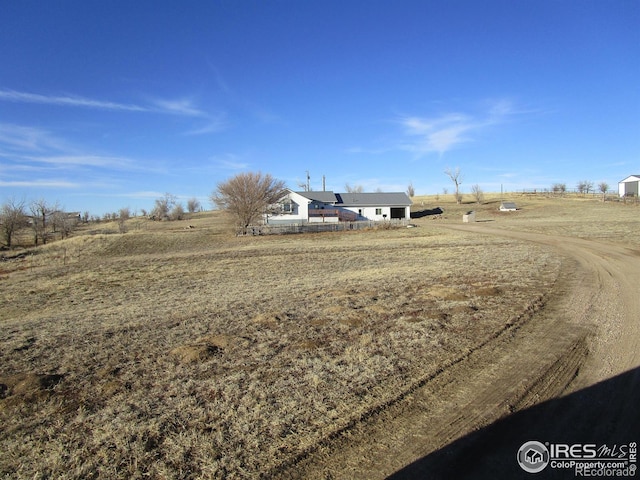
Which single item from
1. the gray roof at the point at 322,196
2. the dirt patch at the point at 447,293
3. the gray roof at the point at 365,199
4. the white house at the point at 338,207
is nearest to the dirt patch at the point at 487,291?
the dirt patch at the point at 447,293

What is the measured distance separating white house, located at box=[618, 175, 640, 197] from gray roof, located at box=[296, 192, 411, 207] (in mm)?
48893

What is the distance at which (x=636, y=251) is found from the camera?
17844 millimetres

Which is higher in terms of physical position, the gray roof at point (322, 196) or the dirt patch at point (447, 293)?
the gray roof at point (322, 196)

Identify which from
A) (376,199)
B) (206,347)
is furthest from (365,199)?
(206,347)

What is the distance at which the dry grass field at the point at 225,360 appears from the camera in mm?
3800

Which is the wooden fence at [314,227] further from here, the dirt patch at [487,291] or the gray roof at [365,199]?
the dirt patch at [487,291]

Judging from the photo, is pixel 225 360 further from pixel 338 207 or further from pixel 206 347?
pixel 338 207

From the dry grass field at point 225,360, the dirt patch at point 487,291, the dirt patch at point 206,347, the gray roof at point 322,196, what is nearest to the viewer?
the dry grass field at point 225,360

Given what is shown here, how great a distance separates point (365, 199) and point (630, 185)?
58.8 m

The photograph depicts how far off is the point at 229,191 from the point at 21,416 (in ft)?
137

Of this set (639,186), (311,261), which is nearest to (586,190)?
(639,186)

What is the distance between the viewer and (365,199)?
62656 mm

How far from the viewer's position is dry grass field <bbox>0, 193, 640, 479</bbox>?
12.5ft

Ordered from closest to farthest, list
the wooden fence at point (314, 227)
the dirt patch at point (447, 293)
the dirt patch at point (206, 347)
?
the dirt patch at point (206, 347), the dirt patch at point (447, 293), the wooden fence at point (314, 227)
